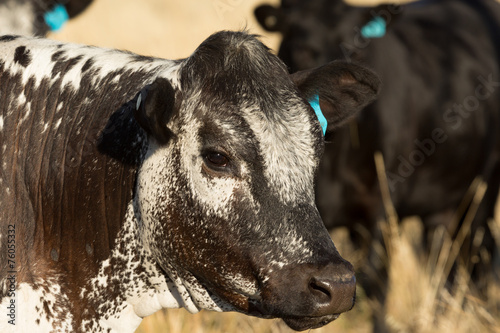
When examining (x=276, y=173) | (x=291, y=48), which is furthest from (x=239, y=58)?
(x=291, y=48)

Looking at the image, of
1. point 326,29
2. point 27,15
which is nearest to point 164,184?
point 27,15

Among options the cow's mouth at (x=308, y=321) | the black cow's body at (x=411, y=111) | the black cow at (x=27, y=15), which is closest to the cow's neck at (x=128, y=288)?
the cow's mouth at (x=308, y=321)

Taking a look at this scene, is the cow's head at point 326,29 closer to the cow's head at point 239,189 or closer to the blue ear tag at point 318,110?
the blue ear tag at point 318,110

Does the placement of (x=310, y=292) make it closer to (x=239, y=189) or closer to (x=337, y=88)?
(x=239, y=189)

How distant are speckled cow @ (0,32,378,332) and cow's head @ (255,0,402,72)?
9.76ft

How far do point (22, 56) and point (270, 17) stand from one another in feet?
12.4

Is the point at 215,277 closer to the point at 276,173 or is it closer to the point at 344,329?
the point at 276,173

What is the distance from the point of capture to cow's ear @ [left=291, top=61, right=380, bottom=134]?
295 centimetres

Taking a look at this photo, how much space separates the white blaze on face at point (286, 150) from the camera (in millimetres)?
2420

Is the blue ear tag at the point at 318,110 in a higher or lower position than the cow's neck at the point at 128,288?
higher

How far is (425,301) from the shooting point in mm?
5340

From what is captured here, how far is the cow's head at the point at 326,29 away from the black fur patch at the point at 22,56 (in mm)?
3069

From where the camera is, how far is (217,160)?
2434 millimetres

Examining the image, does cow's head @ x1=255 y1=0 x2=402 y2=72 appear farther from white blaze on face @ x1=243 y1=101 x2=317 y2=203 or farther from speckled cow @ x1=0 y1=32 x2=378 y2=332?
white blaze on face @ x1=243 y1=101 x2=317 y2=203
